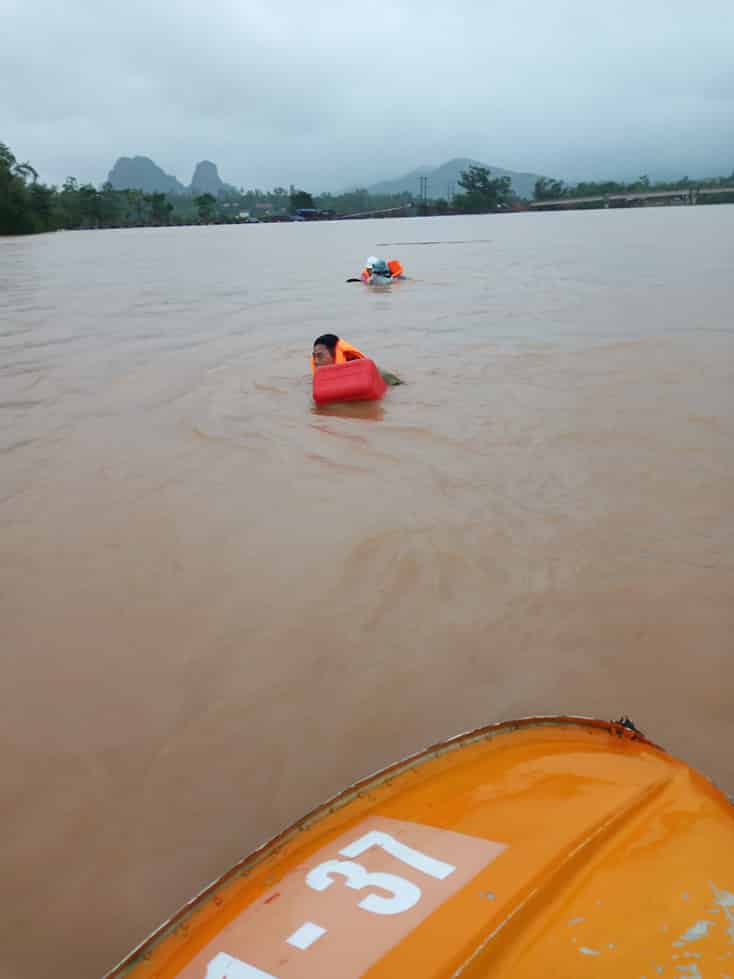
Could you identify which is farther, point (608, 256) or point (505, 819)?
point (608, 256)

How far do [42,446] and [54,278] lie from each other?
16.4 metres

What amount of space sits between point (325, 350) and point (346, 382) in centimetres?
64

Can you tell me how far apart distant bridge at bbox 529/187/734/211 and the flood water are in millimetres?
91870

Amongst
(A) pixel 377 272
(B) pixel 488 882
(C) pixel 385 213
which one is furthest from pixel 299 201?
(B) pixel 488 882

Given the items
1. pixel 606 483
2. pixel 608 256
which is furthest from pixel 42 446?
pixel 608 256

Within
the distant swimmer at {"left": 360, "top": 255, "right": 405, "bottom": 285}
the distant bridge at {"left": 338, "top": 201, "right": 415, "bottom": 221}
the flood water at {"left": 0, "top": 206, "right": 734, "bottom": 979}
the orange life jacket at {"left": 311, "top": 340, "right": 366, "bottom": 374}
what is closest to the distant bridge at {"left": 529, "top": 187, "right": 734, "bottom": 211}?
the distant bridge at {"left": 338, "top": 201, "right": 415, "bottom": 221}

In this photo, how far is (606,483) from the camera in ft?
15.9

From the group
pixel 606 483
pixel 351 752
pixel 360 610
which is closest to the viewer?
pixel 351 752

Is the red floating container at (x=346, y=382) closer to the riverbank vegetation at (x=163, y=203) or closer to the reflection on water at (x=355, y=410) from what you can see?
the reflection on water at (x=355, y=410)

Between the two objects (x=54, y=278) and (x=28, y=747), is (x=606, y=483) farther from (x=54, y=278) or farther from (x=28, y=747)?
(x=54, y=278)

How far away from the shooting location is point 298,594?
11.7ft

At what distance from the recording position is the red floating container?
269 inches

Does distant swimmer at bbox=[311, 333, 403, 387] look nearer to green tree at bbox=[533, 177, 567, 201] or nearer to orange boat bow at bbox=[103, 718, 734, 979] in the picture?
orange boat bow at bbox=[103, 718, 734, 979]

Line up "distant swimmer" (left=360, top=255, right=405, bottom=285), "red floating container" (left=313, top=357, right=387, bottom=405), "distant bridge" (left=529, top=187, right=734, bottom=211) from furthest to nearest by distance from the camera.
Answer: "distant bridge" (left=529, top=187, right=734, bottom=211) → "distant swimmer" (left=360, top=255, right=405, bottom=285) → "red floating container" (left=313, top=357, right=387, bottom=405)
